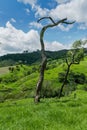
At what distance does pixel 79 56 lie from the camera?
66125mm

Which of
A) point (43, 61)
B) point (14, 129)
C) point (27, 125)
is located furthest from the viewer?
point (43, 61)

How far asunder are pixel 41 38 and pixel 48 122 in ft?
57.8

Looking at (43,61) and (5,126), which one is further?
(43,61)

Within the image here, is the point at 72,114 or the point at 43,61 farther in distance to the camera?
the point at 43,61

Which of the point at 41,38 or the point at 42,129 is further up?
the point at 41,38

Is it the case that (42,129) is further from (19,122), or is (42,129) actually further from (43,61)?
(43,61)

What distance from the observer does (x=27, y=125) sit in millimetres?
15344

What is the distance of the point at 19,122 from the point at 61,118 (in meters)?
2.87

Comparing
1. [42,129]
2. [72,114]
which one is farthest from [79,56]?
[42,129]

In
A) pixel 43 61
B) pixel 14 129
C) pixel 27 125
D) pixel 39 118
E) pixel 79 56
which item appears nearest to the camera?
pixel 14 129

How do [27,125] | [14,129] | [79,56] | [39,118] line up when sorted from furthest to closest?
[79,56]
[39,118]
[27,125]
[14,129]

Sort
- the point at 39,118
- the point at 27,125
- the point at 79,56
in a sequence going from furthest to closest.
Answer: the point at 79,56
the point at 39,118
the point at 27,125

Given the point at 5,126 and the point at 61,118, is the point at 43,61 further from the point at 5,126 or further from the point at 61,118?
the point at 5,126

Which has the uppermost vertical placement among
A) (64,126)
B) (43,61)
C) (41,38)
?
(41,38)
